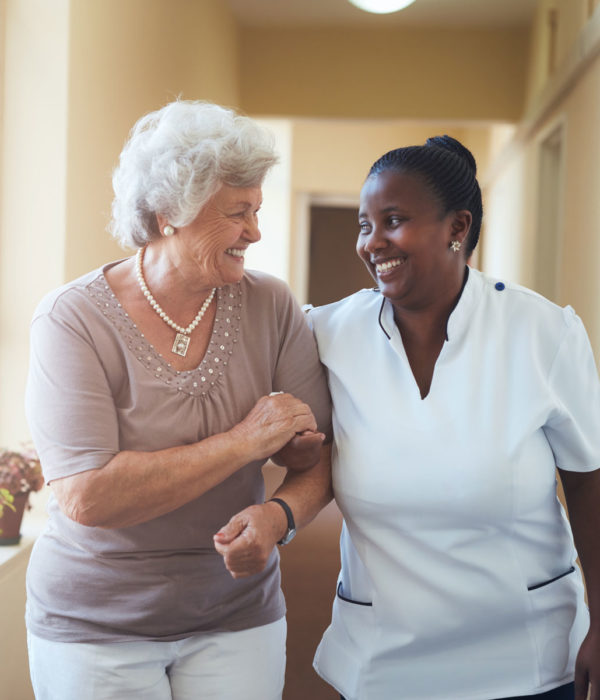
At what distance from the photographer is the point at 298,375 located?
5.11 ft

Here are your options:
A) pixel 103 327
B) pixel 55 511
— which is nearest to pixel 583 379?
pixel 103 327

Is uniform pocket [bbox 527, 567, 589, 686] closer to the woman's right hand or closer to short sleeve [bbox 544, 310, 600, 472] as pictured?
short sleeve [bbox 544, 310, 600, 472]

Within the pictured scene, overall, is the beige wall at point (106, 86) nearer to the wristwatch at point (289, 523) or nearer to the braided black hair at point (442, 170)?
the braided black hair at point (442, 170)

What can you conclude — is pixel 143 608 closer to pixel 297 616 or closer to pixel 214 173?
pixel 214 173

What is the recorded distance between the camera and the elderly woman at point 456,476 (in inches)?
56.4

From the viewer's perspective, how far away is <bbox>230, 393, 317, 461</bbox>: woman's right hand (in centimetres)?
140

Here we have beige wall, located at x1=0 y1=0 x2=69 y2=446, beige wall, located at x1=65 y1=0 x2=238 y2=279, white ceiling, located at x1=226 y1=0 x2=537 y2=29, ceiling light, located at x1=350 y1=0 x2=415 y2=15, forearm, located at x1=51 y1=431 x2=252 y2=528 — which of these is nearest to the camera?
forearm, located at x1=51 y1=431 x2=252 y2=528

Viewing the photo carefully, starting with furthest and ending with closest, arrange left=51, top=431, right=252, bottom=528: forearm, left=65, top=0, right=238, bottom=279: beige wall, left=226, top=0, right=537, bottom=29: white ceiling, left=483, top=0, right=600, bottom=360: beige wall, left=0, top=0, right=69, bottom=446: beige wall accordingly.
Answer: left=226, top=0, right=537, bottom=29: white ceiling → left=483, top=0, right=600, bottom=360: beige wall → left=65, top=0, right=238, bottom=279: beige wall → left=0, top=0, right=69, bottom=446: beige wall → left=51, top=431, right=252, bottom=528: forearm

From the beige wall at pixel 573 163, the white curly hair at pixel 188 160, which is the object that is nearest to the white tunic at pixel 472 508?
the white curly hair at pixel 188 160

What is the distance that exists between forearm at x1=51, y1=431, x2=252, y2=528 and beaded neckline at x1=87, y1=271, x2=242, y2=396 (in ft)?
0.41

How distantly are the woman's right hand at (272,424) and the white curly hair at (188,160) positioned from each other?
357 millimetres

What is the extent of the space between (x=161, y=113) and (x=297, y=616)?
2.44m

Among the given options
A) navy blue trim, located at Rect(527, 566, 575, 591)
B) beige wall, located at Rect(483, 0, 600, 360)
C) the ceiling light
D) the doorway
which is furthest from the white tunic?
the doorway

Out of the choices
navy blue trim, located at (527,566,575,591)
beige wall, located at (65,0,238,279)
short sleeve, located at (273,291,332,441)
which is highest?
beige wall, located at (65,0,238,279)
